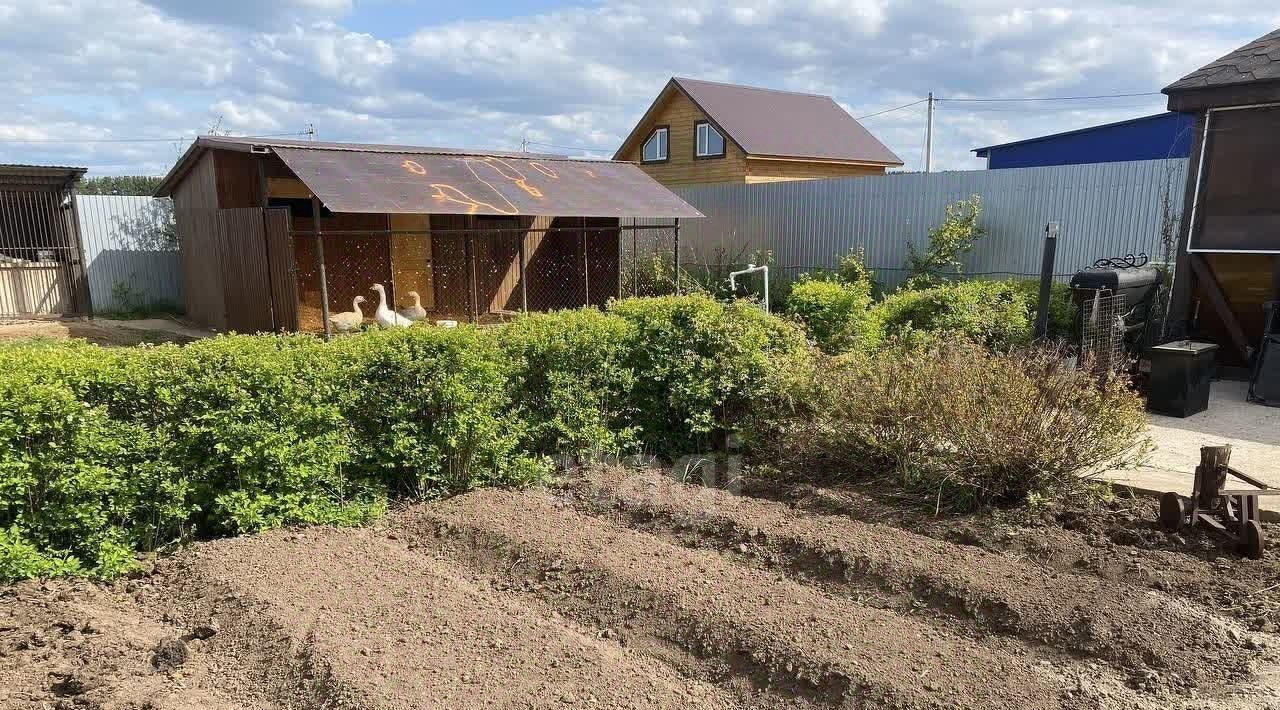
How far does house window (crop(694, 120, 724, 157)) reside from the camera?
75.1 feet

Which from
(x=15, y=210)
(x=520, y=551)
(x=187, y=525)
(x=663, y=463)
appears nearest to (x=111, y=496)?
(x=187, y=525)

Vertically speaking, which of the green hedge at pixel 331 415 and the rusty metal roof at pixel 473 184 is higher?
the rusty metal roof at pixel 473 184

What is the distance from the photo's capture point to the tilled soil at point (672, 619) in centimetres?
324

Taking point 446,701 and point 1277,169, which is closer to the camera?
point 446,701

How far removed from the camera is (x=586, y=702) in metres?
3.18

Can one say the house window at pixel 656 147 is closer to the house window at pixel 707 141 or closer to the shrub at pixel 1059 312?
the house window at pixel 707 141

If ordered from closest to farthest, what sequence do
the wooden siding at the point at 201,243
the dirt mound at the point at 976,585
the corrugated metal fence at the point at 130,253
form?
the dirt mound at the point at 976,585 < the wooden siding at the point at 201,243 < the corrugated metal fence at the point at 130,253

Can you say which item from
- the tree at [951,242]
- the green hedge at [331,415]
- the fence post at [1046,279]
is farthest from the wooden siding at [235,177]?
the fence post at [1046,279]

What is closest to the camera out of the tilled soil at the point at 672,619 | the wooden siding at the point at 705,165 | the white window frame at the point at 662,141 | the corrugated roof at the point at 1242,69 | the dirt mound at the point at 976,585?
the tilled soil at the point at 672,619

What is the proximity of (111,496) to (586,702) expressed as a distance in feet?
9.97

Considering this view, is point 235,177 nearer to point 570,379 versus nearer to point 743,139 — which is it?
point 570,379

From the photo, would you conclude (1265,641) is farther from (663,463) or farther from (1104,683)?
(663,463)

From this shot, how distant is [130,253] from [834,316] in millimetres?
14248

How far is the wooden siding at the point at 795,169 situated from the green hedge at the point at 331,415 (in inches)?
658
